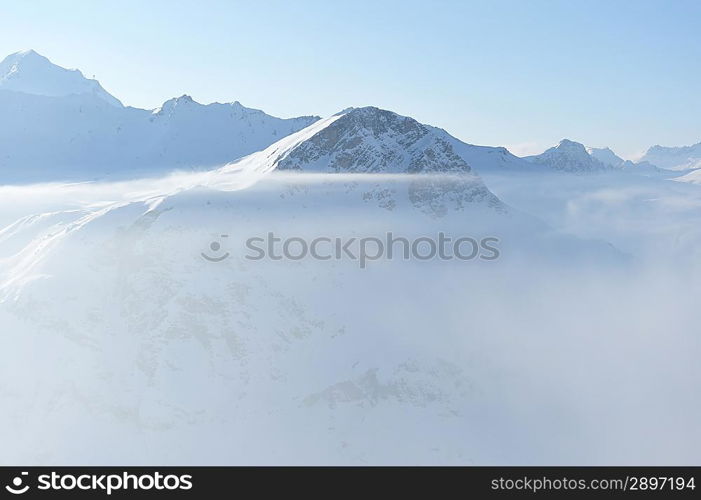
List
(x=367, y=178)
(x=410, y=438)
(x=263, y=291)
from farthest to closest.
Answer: (x=367, y=178)
(x=263, y=291)
(x=410, y=438)

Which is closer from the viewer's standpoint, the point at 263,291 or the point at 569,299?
the point at 263,291

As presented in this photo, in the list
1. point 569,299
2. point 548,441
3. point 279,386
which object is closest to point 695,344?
point 569,299

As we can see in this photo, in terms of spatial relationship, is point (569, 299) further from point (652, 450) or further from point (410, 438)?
point (410, 438)

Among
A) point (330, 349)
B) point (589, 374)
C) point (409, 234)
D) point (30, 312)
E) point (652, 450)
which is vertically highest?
point (409, 234)

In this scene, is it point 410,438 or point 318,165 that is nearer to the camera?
point 410,438

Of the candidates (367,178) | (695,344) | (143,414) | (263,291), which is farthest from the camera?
(367,178)

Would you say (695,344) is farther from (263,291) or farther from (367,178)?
(263,291)

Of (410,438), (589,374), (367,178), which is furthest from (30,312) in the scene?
(589,374)

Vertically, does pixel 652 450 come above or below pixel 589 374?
below

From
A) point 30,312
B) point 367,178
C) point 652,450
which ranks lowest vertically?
point 652,450
